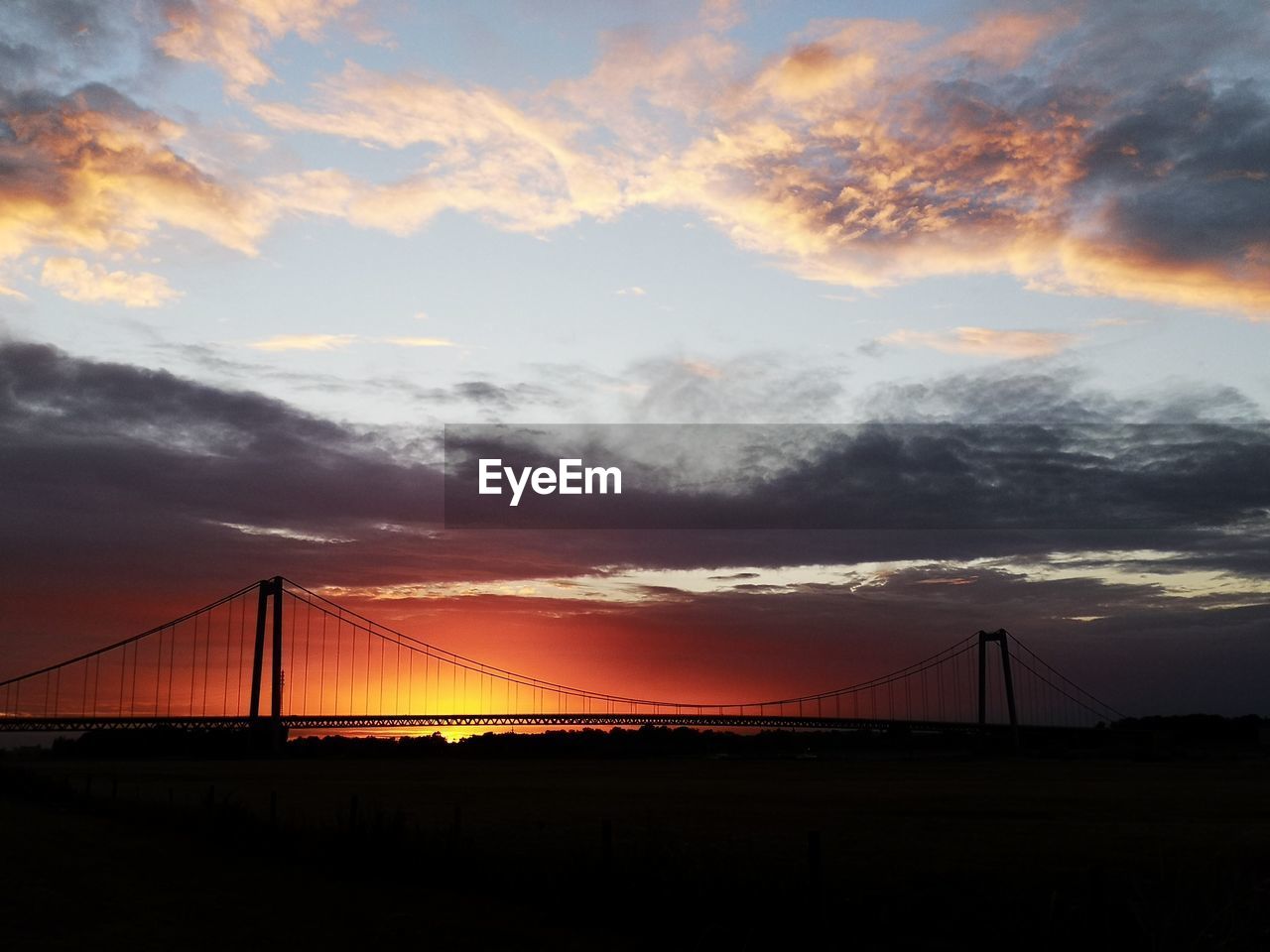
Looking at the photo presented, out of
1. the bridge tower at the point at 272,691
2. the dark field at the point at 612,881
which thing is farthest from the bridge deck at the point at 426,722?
the dark field at the point at 612,881

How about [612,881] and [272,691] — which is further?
[272,691]

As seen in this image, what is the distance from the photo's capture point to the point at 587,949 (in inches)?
430

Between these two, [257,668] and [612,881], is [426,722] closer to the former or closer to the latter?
[257,668]

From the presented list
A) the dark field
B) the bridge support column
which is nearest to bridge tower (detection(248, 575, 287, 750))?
the bridge support column

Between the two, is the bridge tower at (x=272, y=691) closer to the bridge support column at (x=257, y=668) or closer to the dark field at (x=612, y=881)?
the bridge support column at (x=257, y=668)

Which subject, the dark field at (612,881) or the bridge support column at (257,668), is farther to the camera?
the bridge support column at (257,668)

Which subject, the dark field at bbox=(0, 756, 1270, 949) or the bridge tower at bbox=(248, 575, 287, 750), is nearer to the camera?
the dark field at bbox=(0, 756, 1270, 949)

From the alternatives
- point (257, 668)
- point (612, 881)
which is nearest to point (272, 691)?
point (257, 668)

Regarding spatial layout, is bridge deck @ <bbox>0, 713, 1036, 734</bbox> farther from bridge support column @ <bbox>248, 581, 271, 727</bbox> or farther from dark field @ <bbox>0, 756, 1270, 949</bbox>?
dark field @ <bbox>0, 756, 1270, 949</bbox>

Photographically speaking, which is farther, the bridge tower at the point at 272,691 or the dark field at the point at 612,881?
the bridge tower at the point at 272,691

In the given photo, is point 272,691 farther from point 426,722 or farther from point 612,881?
point 612,881

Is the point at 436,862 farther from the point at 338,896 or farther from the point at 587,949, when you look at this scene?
the point at 587,949

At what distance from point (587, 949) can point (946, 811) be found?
91.2ft

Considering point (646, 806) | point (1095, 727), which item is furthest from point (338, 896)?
point (1095, 727)
